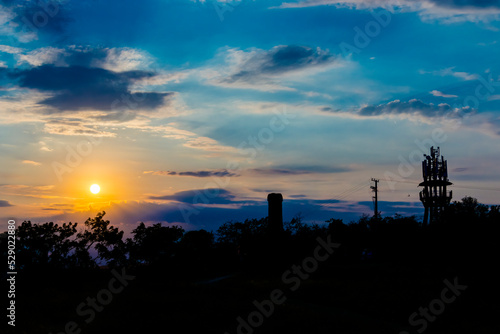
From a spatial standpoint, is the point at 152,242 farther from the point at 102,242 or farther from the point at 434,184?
the point at 434,184

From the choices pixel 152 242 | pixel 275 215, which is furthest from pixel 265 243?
pixel 152 242

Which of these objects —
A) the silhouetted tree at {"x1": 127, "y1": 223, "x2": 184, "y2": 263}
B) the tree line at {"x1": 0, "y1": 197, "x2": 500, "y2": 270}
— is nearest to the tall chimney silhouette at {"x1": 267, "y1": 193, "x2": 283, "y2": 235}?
the tree line at {"x1": 0, "y1": 197, "x2": 500, "y2": 270}

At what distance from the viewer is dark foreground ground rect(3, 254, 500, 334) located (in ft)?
52.4

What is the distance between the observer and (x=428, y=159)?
4916 centimetres

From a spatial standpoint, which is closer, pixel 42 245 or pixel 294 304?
pixel 294 304

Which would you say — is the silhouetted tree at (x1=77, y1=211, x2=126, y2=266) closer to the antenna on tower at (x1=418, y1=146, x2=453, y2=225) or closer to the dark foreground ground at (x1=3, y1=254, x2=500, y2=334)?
the dark foreground ground at (x1=3, y1=254, x2=500, y2=334)

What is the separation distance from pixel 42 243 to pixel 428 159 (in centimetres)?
3713

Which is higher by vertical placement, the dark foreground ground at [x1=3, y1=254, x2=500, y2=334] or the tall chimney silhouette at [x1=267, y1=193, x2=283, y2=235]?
the tall chimney silhouette at [x1=267, y1=193, x2=283, y2=235]

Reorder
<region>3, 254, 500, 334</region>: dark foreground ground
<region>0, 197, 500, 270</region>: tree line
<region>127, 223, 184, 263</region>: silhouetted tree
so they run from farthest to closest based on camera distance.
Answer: <region>127, 223, 184, 263</region>: silhouetted tree → <region>0, 197, 500, 270</region>: tree line → <region>3, 254, 500, 334</region>: dark foreground ground

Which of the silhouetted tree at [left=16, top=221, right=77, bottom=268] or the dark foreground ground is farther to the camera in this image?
the silhouetted tree at [left=16, top=221, right=77, bottom=268]

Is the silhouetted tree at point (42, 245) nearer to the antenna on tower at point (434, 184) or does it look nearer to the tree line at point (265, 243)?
the tree line at point (265, 243)

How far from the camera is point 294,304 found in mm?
20016

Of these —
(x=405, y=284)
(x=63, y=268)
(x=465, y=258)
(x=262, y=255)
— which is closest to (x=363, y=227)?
(x=262, y=255)

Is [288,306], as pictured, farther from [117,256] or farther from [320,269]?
[117,256]
